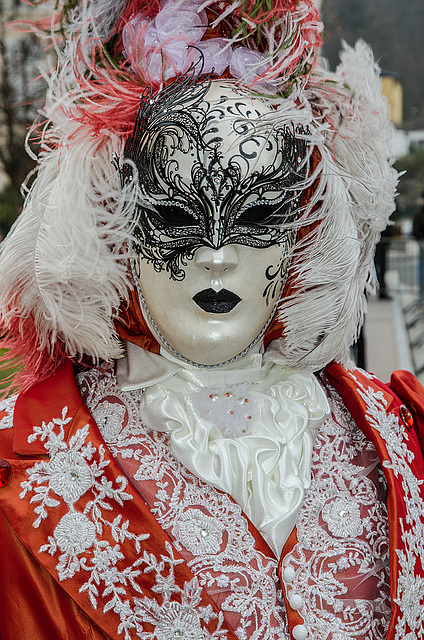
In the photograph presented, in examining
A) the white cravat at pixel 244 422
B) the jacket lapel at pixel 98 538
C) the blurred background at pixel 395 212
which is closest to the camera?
the jacket lapel at pixel 98 538

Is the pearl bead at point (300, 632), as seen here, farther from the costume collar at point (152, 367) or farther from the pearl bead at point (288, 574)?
the costume collar at point (152, 367)

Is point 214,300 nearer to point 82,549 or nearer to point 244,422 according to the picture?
point 244,422

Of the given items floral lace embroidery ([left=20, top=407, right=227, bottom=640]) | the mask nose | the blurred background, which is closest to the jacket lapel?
floral lace embroidery ([left=20, top=407, right=227, bottom=640])

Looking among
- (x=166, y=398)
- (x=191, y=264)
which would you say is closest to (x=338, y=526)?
(x=166, y=398)

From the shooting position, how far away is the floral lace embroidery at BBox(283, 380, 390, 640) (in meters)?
1.60

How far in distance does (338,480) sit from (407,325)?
22.9 feet

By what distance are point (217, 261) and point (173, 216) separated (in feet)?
0.46

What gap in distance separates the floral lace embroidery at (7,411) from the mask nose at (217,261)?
1.86 feet

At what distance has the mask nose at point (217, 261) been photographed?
1.60 meters

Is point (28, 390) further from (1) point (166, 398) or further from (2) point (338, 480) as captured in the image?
(2) point (338, 480)

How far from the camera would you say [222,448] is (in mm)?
1653

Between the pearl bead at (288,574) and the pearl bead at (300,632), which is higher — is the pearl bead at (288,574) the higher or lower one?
the higher one

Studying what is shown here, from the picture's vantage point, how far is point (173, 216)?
161 cm

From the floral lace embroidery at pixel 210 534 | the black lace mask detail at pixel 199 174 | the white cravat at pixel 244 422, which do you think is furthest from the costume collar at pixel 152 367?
the black lace mask detail at pixel 199 174
